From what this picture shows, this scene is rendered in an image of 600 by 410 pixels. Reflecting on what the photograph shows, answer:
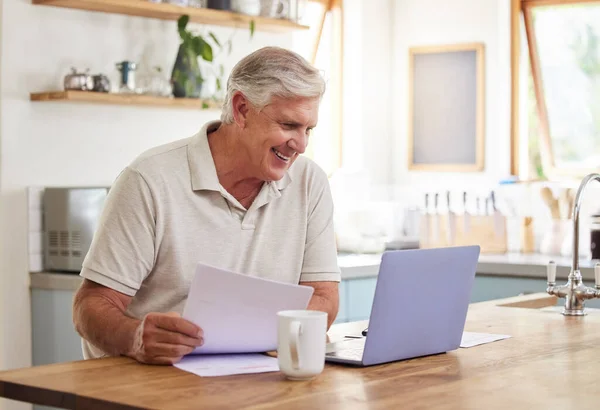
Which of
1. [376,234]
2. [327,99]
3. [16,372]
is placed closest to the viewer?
[16,372]

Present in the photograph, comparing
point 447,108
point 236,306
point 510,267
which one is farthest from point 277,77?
point 447,108

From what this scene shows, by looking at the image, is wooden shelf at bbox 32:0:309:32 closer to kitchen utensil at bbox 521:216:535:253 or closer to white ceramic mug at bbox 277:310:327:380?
kitchen utensil at bbox 521:216:535:253

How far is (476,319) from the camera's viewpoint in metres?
2.90

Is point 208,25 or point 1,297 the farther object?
point 208,25

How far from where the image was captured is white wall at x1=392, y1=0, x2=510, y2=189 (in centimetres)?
562

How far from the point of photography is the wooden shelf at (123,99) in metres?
4.00

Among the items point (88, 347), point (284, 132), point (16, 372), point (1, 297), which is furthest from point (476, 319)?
point (1, 297)

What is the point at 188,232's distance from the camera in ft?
7.79

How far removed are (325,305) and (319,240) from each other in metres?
0.18

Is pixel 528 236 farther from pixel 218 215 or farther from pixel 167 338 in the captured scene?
pixel 167 338

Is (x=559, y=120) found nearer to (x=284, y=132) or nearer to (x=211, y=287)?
(x=284, y=132)

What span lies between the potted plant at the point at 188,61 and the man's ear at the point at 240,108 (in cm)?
207

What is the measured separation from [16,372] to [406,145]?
434 cm

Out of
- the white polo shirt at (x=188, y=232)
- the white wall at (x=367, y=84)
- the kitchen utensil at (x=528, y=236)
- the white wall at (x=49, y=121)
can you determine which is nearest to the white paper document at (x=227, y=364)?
the white polo shirt at (x=188, y=232)
